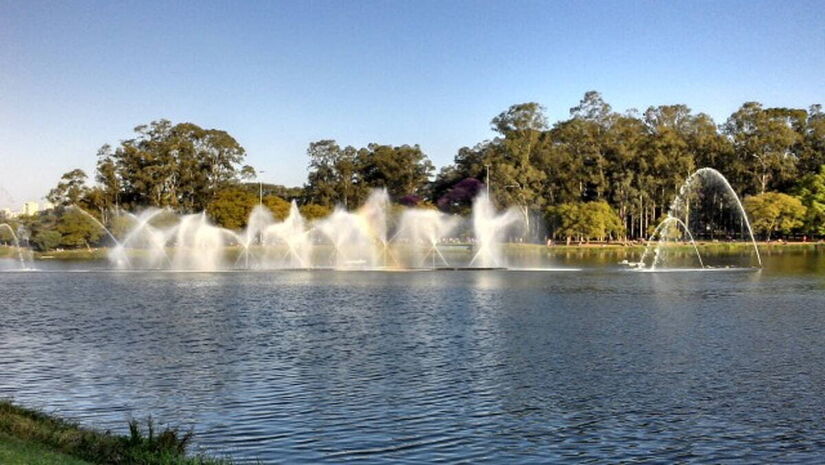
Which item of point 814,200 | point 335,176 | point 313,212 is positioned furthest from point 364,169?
point 814,200

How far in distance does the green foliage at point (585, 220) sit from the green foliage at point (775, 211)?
61.1ft

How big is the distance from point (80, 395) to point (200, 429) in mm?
4788

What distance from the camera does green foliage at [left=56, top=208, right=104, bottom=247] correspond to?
11556cm

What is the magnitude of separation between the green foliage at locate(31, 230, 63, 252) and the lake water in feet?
245

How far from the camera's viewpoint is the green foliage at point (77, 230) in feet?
379

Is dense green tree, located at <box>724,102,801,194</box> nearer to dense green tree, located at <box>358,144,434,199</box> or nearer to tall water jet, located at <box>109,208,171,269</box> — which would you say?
dense green tree, located at <box>358,144,434,199</box>

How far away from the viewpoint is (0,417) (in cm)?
1579

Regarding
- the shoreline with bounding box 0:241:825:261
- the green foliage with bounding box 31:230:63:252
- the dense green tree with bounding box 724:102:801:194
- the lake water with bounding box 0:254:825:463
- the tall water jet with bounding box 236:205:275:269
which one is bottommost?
the lake water with bounding box 0:254:825:463

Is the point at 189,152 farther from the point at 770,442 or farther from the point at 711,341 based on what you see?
the point at 770,442

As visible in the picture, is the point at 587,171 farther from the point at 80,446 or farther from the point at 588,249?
the point at 80,446

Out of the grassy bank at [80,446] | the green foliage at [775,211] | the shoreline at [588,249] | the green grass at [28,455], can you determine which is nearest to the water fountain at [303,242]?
the shoreline at [588,249]

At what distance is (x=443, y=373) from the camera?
2366cm

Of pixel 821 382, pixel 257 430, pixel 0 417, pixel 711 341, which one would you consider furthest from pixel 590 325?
pixel 0 417

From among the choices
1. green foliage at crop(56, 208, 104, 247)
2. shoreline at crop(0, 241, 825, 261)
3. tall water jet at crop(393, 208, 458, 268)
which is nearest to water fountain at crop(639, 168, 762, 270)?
shoreline at crop(0, 241, 825, 261)
